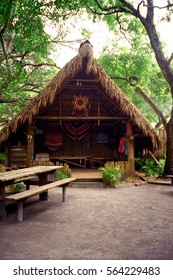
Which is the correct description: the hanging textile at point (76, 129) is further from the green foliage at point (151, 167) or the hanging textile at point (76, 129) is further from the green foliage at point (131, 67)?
the green foliage at point (131, 67)

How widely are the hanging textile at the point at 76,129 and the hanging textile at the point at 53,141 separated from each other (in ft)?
2.34

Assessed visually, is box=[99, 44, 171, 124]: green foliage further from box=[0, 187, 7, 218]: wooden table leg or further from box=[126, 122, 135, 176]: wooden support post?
box=[0, 187, 7, 218]: wooden table leg

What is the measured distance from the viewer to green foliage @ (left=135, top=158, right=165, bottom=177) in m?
11.5

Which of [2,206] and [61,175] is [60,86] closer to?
[61,175]

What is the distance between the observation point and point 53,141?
44.6ft

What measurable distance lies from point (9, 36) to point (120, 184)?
10025 millimetres

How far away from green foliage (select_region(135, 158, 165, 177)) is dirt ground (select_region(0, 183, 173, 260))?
439 cm

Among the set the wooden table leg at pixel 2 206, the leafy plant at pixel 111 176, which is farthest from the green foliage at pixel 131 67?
the wooden table leg at pixel 2 206

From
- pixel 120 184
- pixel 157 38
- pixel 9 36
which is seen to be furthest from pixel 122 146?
pixel 9 36

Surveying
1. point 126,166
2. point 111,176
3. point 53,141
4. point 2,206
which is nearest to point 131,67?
point 53,141

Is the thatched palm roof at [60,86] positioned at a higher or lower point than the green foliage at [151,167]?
higher

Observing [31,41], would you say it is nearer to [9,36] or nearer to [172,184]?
[9,36]

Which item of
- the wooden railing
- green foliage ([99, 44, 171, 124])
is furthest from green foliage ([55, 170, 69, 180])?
green foliage ([99, 44, 171, 124])

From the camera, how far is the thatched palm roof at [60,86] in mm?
9930
